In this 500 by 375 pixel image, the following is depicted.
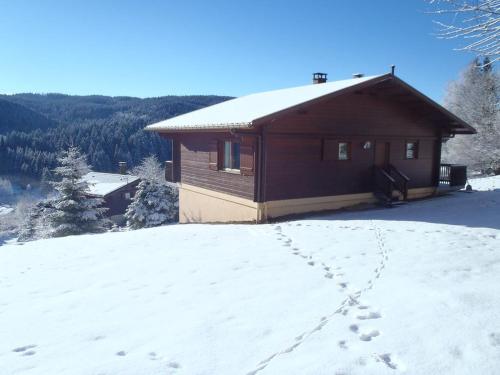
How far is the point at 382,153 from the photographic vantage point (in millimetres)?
14336

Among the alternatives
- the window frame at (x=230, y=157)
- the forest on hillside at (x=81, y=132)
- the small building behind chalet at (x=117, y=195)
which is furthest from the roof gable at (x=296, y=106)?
the forest on hillside at (x=81, y=132)

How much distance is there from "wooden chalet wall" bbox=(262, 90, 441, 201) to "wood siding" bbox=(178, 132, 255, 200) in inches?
36.7

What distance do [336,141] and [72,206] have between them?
14.5 m

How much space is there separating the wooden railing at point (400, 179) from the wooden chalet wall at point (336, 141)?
0.36m

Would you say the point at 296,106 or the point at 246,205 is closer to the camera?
the point at 296,106

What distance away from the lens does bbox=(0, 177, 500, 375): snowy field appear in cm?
366

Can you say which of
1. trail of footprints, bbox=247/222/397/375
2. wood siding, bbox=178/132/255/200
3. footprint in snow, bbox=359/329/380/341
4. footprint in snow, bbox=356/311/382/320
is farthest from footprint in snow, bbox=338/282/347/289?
wood siding, bbox=178/132/255/200

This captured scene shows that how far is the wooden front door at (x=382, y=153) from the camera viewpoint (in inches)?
555

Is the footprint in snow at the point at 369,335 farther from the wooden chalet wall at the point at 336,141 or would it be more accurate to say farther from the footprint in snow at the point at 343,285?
the wooden chalet wall at the point at 336,141

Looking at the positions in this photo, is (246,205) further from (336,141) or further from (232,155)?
(336,141)

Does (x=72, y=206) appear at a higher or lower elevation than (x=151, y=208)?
higher

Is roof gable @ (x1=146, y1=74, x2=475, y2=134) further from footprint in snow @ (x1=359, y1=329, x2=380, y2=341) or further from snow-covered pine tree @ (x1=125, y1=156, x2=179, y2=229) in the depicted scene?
snow-covered pine tree @ (x1=125, y1=156, x2=179, y2=229)

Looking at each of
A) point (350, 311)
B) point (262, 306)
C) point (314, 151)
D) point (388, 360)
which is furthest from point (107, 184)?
point (388, 360)

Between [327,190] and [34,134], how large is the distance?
95.3 metres
